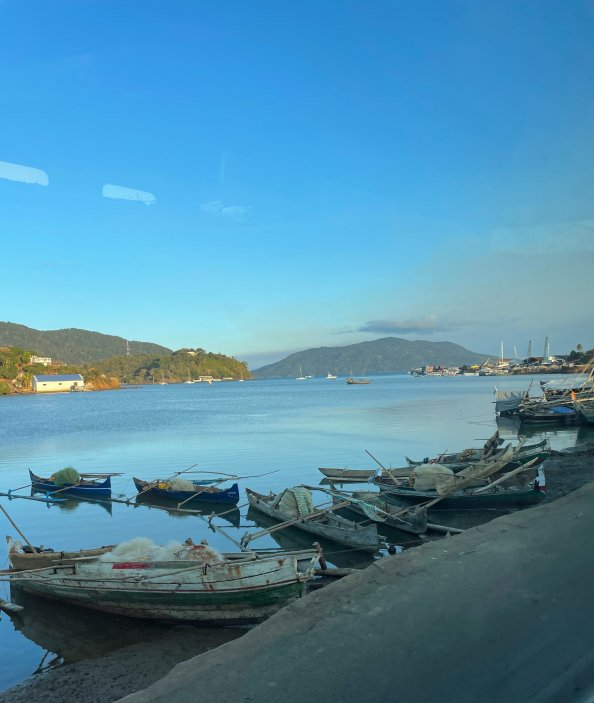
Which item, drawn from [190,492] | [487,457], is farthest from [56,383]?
[487,457]

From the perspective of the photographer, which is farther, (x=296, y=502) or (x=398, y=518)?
(x=296, y=502)

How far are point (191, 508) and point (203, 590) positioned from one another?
11.0 m

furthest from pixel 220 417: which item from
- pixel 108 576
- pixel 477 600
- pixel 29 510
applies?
pixel 477 600

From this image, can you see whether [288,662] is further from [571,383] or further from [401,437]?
[571,383]

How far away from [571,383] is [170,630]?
5031 cm

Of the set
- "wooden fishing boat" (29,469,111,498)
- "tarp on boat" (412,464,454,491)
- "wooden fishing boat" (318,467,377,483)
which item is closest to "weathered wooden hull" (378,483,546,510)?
"tarp on boat" (412,464,454,491)

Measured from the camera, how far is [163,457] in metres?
33.2

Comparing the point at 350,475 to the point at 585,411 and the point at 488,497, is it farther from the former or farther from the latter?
the point at 585,411

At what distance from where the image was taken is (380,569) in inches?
303

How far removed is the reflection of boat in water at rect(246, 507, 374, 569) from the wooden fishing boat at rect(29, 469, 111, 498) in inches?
281

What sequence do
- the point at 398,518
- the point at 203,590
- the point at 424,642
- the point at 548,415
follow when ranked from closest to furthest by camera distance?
the point at 424,642
the point at 203,590
the point at 398,518
the point at 548,415

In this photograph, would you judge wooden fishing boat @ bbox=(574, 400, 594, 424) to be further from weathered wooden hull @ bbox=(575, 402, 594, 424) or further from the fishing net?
the fishing net

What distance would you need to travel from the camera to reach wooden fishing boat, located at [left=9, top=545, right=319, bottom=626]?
30.0 feet

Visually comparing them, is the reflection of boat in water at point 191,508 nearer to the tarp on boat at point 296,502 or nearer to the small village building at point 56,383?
the tarp on boat at point 296,502
